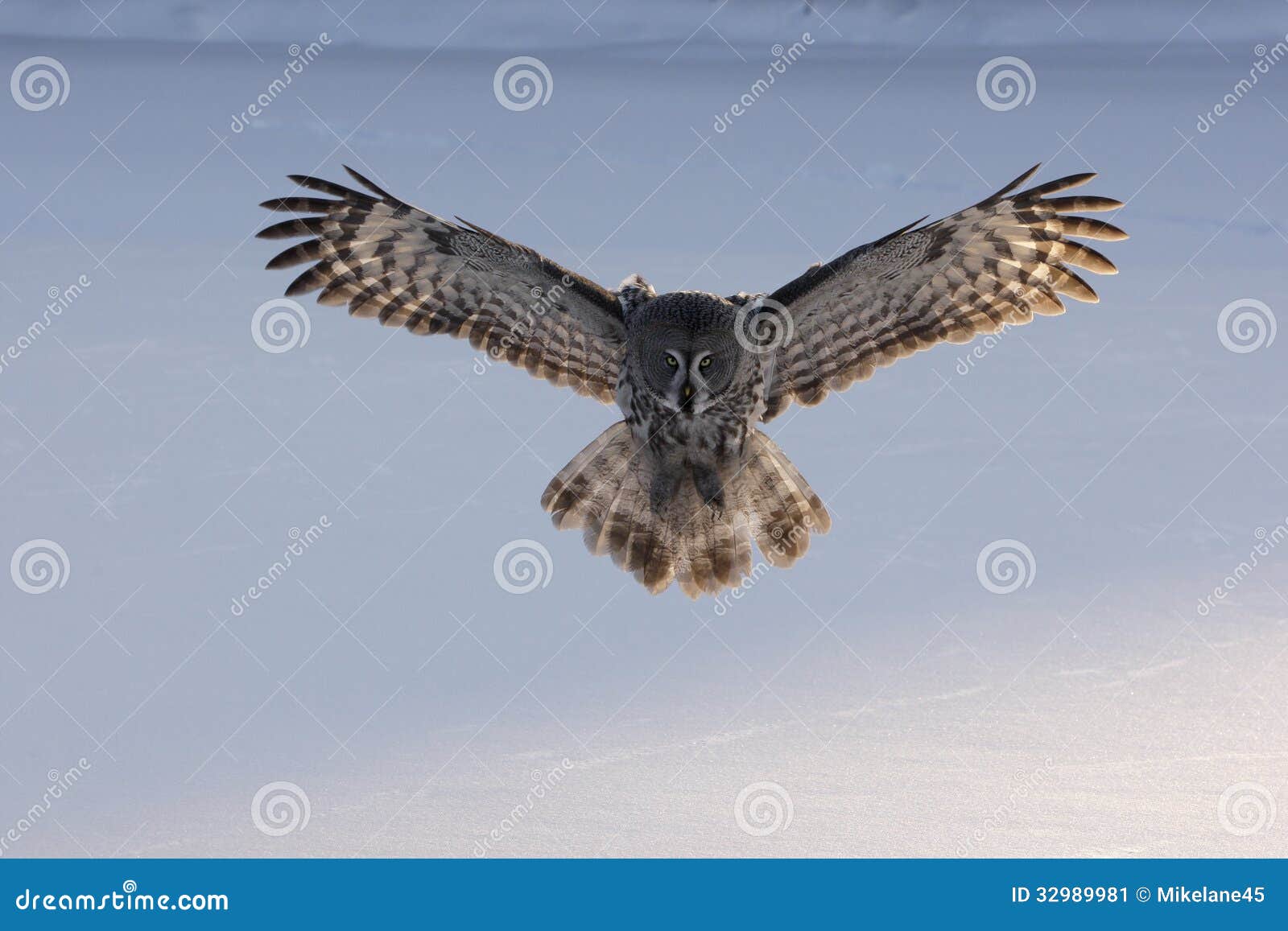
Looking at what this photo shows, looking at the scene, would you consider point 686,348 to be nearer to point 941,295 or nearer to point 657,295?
point 657,295

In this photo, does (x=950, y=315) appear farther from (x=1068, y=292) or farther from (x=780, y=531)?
(x=780, y=531)

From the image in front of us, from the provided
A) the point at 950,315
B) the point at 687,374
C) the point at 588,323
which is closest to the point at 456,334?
the point at 588,323

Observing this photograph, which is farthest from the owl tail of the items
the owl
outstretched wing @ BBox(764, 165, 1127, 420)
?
outstretched wing @ BBox(764, 165, 1127, 420)

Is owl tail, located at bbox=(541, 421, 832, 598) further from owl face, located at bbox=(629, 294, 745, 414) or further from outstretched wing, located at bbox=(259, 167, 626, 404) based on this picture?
owl face, located at bbox=(629, 294, 745, 414)

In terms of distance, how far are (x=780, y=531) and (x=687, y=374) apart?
82 cm

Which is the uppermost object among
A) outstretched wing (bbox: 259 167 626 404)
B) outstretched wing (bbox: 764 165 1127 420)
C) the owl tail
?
outstretched wing (bbox: 764 165 1127 420)

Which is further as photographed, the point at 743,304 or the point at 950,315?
the point at 950,315

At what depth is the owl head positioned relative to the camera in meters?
4.75

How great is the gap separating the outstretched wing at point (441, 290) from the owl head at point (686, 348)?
22 centimetres

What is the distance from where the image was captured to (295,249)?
5.21 m

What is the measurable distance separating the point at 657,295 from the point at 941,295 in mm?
1029

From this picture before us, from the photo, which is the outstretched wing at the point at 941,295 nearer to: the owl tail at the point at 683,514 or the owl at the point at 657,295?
the owl at the point at 657,295

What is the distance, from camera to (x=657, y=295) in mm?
4965

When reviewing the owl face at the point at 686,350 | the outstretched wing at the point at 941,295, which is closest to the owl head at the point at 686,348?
the owl face at the point at 686,350
